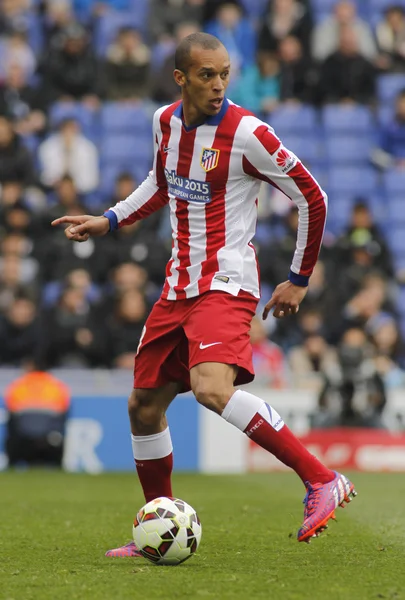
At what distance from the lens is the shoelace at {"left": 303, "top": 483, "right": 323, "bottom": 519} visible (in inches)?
204

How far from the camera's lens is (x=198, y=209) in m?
5.60

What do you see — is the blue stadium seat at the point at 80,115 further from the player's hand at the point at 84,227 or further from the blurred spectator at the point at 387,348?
the player's hand at the point at 84,227

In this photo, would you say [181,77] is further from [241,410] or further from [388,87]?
[388,87]

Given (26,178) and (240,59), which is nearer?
(26,178)

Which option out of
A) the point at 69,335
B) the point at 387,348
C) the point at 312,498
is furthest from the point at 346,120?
the point at 312,498

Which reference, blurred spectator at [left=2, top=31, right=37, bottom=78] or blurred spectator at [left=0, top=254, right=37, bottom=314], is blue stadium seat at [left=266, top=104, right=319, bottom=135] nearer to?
blurred spectator at [left=2, top=31, right=37, bottom=78]

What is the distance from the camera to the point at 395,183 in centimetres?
1647

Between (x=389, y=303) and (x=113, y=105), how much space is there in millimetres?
4852

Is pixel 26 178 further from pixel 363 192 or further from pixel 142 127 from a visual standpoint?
pixel 363 192

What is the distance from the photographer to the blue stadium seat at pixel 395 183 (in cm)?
1647

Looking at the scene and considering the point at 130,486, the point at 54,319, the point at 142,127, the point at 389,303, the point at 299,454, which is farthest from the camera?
the point at 142,127

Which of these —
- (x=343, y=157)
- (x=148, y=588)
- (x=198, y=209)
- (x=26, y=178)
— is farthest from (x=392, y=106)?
(x=148, y=588)

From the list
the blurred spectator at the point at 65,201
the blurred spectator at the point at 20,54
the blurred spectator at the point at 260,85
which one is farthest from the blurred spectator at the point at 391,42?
the blurred spectator at the point at 65,201

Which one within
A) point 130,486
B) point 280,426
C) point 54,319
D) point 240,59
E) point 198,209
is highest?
point 240,59
